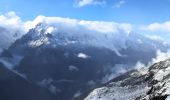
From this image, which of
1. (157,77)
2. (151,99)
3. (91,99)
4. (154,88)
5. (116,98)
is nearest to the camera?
(151,99)

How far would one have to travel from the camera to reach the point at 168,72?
10994 cm

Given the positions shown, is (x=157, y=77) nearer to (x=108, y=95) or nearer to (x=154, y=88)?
(x=154, y=88)

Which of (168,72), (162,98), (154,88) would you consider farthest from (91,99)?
(162,98)

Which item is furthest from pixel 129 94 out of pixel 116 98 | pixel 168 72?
pixel 168 72

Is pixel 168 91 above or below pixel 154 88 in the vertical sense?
below

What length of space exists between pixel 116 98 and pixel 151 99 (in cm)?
11452

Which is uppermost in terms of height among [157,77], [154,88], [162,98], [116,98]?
[116,98]

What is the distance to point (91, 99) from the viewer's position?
19950cm

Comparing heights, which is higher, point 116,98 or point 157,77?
point 116,98

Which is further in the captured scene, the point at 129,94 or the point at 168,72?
the point at 129,94

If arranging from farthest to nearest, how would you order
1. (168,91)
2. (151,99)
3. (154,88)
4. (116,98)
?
(116,98), (154,88), (151,99), (168,91)

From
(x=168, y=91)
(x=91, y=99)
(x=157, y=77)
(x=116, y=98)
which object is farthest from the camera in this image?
(x=91, y=99)

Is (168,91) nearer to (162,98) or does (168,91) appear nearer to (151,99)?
(162,98)

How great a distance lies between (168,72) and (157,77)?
3.57 m
